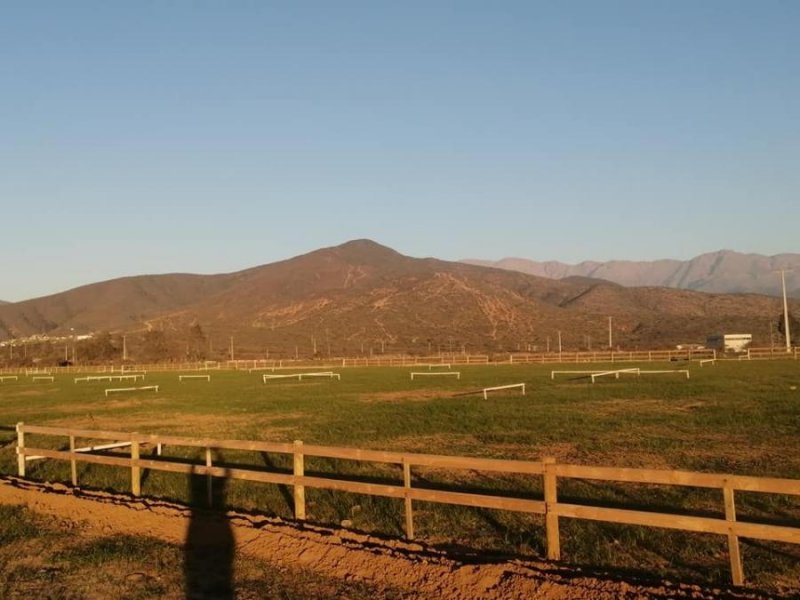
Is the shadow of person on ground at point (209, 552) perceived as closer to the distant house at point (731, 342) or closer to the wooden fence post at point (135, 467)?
the wooden fence post at point (135, 467)

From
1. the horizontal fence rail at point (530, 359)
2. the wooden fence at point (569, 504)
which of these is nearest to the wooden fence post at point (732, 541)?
the wooden fence at point (569, 504)

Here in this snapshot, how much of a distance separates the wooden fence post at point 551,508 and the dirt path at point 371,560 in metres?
0.35

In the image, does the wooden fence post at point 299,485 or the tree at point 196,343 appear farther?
the tree at point 196,343

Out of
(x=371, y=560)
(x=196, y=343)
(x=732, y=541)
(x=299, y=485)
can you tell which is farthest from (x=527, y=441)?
(x=196, y=343)

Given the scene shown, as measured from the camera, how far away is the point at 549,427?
2166cm

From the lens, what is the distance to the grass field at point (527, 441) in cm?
958

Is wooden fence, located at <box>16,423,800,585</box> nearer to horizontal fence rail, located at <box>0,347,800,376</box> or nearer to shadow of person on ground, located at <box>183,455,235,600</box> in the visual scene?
shadow of person on ground, located at <box>183,455,235,600</box>

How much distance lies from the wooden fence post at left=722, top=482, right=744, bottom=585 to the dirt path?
0.21m

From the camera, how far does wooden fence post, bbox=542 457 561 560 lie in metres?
8.34

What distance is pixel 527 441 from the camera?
18.9m

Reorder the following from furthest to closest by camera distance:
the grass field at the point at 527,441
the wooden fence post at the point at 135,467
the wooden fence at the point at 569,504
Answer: the wooden fence post at the point at 135,467 < the grass field at the point at 527,441 < the wooden fence at the point at 569,504

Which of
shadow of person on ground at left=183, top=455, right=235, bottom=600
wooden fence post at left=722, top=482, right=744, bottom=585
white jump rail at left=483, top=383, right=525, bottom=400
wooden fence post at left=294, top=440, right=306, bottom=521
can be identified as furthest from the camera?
white jump rail at left=483, top=383, right=525, bottom=400

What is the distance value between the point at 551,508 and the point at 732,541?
6.16ft

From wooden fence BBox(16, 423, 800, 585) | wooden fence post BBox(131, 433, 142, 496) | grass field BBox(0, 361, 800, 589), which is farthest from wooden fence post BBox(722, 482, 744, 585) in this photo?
wooden fence post BBox(131, 433, 142, 496)
